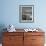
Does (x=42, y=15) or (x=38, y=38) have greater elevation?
(x=42, y=15)

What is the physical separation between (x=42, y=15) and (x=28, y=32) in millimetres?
869

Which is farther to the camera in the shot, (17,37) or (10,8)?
(10,8)

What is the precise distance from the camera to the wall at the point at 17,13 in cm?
395

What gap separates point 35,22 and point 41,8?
1.63 ft

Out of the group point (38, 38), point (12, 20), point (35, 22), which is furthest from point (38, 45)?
point (12, 20)

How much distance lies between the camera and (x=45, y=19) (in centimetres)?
399

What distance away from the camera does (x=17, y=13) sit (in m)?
3.96

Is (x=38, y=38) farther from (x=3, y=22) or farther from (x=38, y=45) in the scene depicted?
(x=3, y=22)

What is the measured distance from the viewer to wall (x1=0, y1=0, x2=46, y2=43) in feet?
13.0

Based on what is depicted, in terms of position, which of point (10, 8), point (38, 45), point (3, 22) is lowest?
point (38, 45)

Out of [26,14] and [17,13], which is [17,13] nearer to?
[17,13]

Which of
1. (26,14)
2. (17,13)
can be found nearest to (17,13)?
(17,13)

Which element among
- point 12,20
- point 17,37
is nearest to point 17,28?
point 12,20

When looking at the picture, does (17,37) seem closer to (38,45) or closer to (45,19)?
(38,45)
